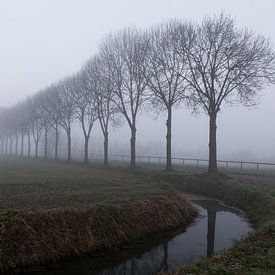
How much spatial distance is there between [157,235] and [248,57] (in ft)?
70.3

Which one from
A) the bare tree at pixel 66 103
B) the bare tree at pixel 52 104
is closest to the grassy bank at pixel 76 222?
the bare tree at pixel 66 103

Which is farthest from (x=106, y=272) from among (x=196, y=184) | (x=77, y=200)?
(x=196, y=184)

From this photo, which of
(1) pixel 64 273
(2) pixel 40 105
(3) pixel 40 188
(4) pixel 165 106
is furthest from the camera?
(2) pixel 40 105

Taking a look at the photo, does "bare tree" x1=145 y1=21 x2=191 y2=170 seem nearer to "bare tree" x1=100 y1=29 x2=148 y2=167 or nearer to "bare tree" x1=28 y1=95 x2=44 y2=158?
"bare tree" x1=100 y1=29 x2=148 y2=167

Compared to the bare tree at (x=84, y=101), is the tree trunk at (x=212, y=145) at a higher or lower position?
lower

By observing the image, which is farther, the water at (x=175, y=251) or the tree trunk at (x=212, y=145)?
the tree trunk at (x=212, y=145)

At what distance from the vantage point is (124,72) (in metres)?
48.1

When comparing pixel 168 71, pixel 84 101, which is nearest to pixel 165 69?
pixel 168 71

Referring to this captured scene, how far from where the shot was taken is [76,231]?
14984 millimetres

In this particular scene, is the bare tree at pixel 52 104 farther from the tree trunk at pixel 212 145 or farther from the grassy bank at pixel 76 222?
the grassy bank at pixel 76 222

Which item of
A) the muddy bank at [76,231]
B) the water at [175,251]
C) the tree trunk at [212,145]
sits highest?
the tree trunk at [212,145]

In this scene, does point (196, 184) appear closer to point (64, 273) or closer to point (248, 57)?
point (248, 57)

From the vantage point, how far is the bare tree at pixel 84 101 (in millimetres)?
55812

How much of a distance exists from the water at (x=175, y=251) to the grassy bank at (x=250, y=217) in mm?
1265
